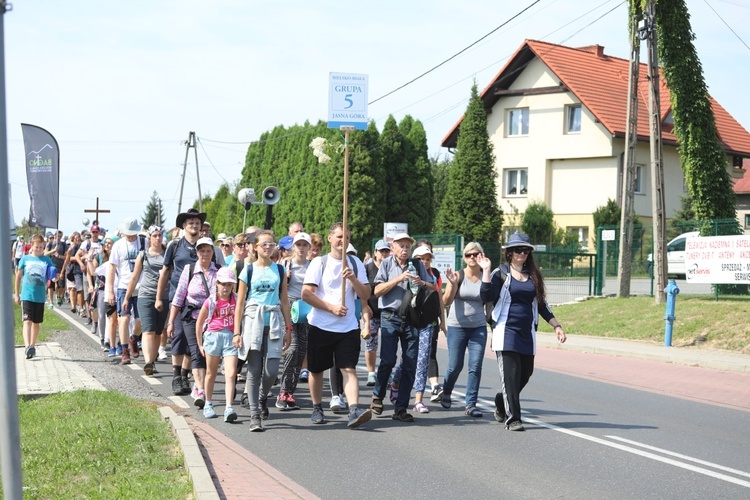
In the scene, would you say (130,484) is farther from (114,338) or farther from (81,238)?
(81,238)

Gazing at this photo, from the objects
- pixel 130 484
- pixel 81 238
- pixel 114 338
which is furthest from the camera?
pixel 81 238

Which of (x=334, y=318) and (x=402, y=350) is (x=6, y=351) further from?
(x=402, y=350)

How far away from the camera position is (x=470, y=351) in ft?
34.3

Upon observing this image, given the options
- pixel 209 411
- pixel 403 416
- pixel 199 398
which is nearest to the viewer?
pixel 209 411

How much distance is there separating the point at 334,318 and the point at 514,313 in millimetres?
1697

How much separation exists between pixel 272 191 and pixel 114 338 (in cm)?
471

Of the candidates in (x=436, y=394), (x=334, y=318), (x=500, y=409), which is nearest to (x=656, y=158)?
(x=436, y=394)

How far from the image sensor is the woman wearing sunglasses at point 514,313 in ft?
30.8

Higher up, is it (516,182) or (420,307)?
(516,182)

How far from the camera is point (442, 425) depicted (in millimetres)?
9859

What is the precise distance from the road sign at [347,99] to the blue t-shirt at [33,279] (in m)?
5.88

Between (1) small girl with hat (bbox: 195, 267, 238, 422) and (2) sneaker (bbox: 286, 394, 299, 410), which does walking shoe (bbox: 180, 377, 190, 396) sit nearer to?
(2) sneaker (bbox: 286, 394, 299, 410)

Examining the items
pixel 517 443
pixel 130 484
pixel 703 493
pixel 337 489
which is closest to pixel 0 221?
pixel 130 484

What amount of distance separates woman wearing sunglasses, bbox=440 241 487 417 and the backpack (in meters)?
0.41
